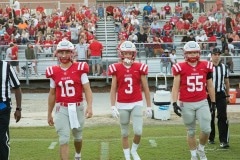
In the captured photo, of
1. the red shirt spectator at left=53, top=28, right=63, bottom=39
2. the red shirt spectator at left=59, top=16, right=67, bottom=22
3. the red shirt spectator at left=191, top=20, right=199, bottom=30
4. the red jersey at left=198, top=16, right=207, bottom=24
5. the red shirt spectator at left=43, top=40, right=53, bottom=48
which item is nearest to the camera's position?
the red shirt spectator at left=43, top=40, right=53, bottom=48

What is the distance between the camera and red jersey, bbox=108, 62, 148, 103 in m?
10.3

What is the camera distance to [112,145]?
12852 mm

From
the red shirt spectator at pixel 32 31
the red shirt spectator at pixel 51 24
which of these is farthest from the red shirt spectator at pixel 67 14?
the red shirt spectator at pixel 32 31

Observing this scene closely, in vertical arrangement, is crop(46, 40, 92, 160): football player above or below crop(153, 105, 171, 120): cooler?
above

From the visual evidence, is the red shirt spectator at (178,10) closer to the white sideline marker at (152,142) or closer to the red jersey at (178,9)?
the red jersey at (178,9)

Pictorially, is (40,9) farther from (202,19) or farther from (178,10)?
(202,19)

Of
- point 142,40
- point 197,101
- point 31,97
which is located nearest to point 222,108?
point 197,101

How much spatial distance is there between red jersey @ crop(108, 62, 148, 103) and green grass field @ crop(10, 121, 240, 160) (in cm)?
129

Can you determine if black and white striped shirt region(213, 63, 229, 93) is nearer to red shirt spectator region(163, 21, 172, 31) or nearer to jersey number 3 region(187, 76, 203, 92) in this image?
jersey number 3 region(187, 76, 203, 92)

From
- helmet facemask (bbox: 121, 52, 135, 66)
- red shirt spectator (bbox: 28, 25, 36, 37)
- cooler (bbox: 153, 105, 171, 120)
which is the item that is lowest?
cooler (bbox: 153, 105, 171, 120)

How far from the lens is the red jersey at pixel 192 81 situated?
10234 mm

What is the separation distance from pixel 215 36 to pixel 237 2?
7.52 meters

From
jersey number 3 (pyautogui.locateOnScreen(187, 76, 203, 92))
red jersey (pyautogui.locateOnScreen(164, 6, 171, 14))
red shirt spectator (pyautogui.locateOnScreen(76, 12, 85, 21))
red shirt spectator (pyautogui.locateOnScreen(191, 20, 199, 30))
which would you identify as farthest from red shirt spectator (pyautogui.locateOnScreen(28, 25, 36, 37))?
jersey number 3 (pyautogui.locateOnScreen(187, 76, 203, 92))

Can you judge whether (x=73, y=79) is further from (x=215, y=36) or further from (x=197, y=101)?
(x=215, y=36)
